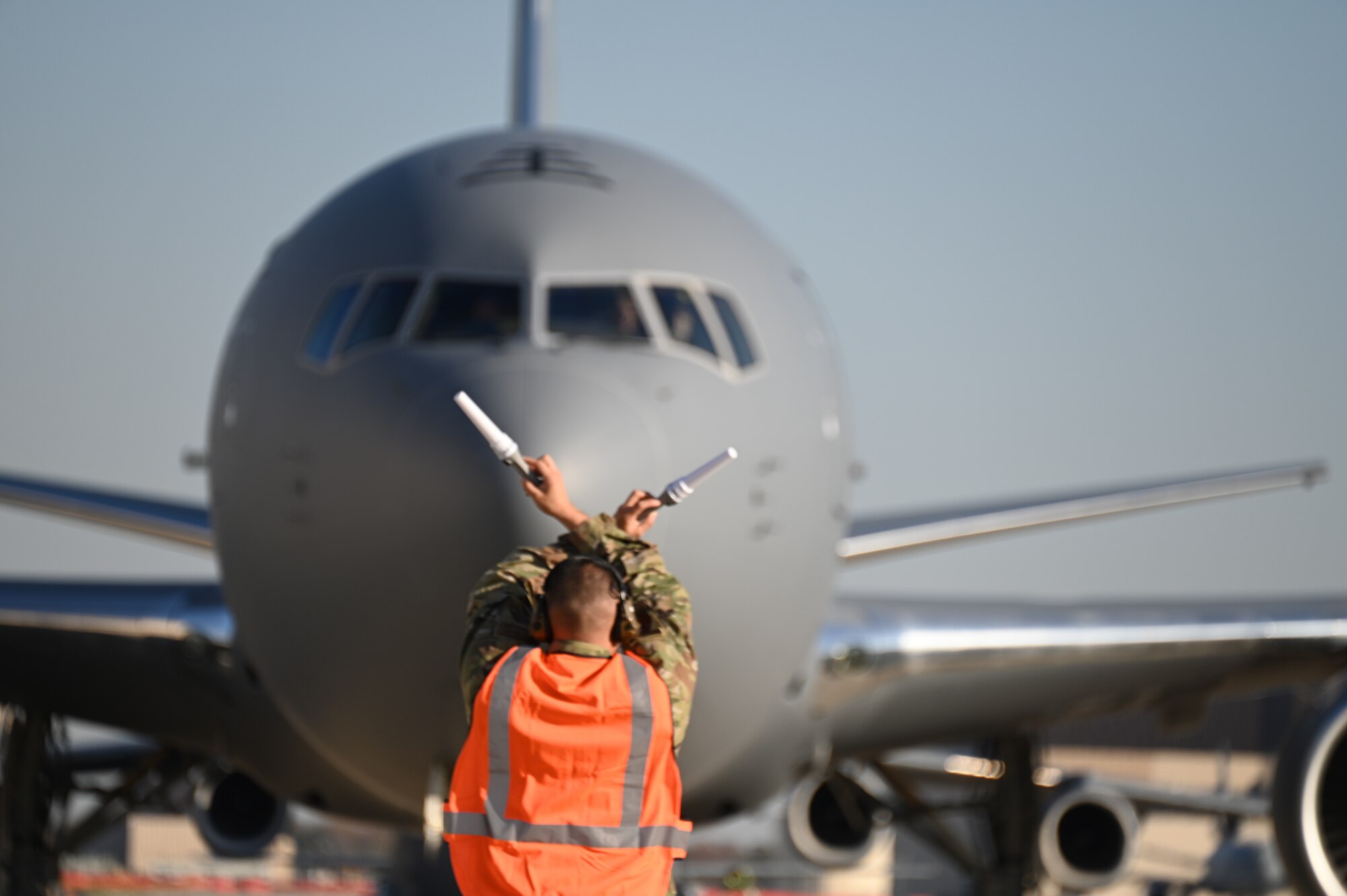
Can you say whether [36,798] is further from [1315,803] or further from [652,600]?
[652,600]

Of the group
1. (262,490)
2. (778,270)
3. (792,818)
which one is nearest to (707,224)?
(778,270)

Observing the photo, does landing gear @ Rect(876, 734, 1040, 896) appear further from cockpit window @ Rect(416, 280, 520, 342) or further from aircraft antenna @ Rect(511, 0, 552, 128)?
cockpit window @ Rect(416, 280, 520, 342)

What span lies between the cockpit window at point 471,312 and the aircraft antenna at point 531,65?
4.84m

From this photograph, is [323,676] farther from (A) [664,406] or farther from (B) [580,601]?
(B) [580,601]

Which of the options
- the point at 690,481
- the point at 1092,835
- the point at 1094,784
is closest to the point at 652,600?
the point at 690,481

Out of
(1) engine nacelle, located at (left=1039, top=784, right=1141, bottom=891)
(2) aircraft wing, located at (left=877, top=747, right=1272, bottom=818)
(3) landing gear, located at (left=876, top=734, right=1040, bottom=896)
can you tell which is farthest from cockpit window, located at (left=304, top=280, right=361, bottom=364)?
(1) engine nacelle, located at (left=1039, top=784, right=1141, bottom=891)

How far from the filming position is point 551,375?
5.36 m

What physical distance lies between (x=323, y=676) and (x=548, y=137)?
2.39 metres

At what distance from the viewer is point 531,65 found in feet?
36.0

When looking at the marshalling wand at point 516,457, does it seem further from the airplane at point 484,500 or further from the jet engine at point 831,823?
the jet engine at point 831,823

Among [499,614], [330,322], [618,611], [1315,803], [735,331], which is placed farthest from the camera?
[1315,803]

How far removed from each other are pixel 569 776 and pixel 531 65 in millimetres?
8095

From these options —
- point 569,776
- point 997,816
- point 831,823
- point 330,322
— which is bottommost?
point 831,823

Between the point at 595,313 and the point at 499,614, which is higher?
the point at 595,313
